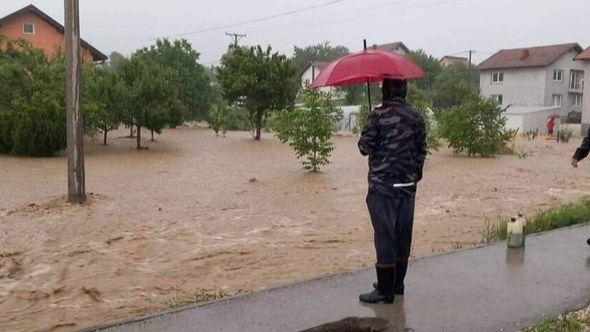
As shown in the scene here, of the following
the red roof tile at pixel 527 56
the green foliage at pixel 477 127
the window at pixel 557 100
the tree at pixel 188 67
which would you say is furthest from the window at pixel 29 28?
the window at pixel 557 100

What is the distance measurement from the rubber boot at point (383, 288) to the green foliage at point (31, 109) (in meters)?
18.5

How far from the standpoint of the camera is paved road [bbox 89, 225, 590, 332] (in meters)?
4.27

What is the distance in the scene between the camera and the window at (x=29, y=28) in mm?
Result: 39844

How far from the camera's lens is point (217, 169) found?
1905 cm

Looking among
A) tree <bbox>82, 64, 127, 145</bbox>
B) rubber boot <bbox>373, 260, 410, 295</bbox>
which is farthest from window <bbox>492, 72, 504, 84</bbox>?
rubber boot <bbox>373, 260, 410, 295</bbox>

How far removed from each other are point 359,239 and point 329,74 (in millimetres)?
4564

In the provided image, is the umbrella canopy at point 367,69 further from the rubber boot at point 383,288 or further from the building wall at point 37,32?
the building wall at point 37,32

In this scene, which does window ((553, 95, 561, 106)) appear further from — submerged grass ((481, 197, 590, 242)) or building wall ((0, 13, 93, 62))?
submerged grass ((481, 197, 590, 242))

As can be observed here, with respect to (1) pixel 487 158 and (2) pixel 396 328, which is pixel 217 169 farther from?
(2) pixel 396 328

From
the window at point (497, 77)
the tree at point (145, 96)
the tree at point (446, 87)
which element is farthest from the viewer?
the tree at point (446, 87)

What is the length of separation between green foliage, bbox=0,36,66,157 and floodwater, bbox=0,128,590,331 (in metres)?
1.03

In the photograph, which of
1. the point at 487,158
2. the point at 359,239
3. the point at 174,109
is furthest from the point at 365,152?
the point at 174,109

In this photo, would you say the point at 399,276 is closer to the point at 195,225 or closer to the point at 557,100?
the point at 195,225

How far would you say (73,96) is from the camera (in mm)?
11391
